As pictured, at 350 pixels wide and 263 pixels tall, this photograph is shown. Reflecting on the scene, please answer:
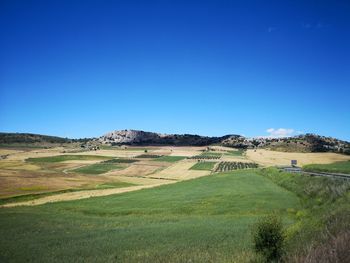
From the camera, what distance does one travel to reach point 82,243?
23641 mm

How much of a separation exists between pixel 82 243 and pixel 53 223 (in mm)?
10296

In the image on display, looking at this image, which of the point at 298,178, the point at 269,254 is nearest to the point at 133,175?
the point at 298,178

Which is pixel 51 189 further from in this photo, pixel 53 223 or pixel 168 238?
pixel 168 238

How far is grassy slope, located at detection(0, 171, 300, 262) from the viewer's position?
20.5 m

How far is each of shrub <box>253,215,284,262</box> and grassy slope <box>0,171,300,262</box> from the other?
260 centimetres

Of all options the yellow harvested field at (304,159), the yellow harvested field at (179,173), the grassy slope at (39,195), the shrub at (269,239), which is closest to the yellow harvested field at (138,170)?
the yellow harvested field at (179,173)

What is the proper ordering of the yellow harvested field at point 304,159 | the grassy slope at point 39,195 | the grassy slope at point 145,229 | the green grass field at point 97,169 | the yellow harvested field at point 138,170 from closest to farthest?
the grassy slope at point 145,229
the grassy slope at point 39,195
the yellow harvested field at point 138,170
the green grass field at point 97,169
the yellow harvested field at point 304,159

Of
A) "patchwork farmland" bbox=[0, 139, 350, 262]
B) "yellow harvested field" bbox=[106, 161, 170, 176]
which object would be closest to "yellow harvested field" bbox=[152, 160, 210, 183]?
"yellow harvested field" bbox=[106, 161, 170, 176]

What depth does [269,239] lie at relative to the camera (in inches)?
642

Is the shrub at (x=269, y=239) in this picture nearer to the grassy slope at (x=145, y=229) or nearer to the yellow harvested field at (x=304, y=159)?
the grassy slope at (x=145, y=229)

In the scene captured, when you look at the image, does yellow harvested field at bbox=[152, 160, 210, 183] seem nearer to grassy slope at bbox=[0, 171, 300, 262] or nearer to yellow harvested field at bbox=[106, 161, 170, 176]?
yellow harvested field at bbox=[106, 161, 170, 176]

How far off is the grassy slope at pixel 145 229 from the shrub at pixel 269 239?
2.60m

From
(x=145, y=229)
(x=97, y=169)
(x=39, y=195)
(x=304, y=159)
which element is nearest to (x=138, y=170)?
(x=97, y=169)

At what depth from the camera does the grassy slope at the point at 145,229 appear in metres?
20.5
